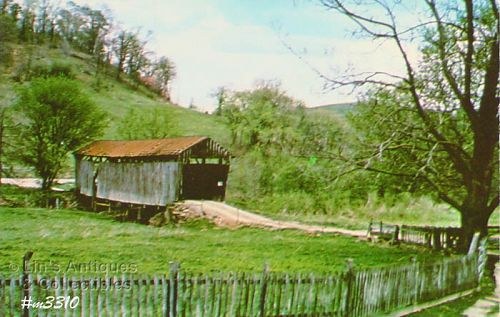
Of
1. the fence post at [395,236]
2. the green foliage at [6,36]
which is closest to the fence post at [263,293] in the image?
the green foliage at [6,36]

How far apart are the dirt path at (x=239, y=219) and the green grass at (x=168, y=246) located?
0.36 metres

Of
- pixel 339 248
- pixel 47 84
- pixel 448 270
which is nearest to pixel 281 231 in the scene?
pixel 339 248

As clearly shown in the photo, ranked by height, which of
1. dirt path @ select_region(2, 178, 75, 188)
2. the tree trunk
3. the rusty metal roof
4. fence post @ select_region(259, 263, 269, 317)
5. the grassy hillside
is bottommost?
→ fence post @ select_region(259, 263, 269, 317)

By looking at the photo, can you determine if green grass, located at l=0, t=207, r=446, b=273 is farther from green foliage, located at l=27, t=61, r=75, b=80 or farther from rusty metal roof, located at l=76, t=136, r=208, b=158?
green foliage, located at l=27, t=61, r=75, b=80

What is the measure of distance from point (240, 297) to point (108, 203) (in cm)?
831

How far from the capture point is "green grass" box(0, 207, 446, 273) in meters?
9.46

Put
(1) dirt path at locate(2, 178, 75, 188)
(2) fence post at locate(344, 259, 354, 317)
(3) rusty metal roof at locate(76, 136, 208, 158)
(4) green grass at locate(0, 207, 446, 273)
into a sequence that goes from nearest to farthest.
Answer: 1. (2) fence post at locate(344, 259, 354, 317)
2. (4) green grass at locate(0, 207, 446, 273)
3. (1) dirt path at locate(2, 178, 75, 188)
4. (3) rusty metal roof at locate(76, 136, 208, 158)

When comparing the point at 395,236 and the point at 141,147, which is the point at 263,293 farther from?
the point at 395,236

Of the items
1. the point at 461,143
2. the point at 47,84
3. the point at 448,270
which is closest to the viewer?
the point at 47,84

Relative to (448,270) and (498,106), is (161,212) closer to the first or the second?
(448,270)

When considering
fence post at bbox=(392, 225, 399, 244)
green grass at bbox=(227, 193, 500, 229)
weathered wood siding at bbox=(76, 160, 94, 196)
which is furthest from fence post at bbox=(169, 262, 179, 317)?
fence post at bbox=(392, 225, 399, 244)

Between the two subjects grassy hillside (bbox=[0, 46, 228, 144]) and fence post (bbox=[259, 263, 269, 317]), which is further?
grassy hillside (bbox=[0, 46, 228, 144])

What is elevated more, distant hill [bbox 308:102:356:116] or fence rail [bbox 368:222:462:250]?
distant hill [bbox 308:102:356:116]

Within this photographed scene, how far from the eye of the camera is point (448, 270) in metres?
10.9
